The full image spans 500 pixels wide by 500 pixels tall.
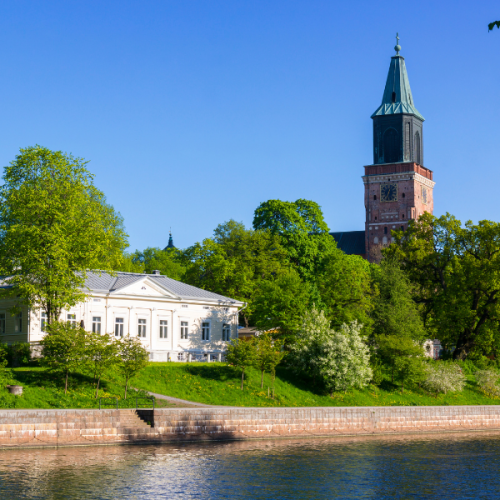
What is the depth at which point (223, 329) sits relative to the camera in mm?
66500

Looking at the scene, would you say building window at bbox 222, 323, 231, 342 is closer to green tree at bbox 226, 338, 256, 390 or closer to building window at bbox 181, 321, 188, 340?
building window at bbox 181, 321, 188, 340

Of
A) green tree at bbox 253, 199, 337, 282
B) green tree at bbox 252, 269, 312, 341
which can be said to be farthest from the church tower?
green tree at bbox 252, 269, 312, 341

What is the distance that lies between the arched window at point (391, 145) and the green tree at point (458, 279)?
64689 mm

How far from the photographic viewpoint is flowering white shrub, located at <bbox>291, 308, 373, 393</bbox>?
56.5 m

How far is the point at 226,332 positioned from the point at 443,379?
17.6 meters

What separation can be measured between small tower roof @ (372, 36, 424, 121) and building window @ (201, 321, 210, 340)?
278 ft

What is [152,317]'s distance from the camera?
61.4 m

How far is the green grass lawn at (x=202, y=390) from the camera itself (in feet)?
150

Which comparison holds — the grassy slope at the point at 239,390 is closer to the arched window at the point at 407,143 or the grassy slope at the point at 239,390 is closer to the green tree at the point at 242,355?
the green tree at the point at 242,355

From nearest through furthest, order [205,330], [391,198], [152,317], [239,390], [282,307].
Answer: [239,390] → [152,317] → [282,307] → [205,330] → [391,198]

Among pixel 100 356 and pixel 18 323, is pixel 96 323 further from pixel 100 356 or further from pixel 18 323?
pixel 100 356

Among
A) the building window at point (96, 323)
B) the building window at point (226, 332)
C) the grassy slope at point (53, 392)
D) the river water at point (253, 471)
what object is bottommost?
the river water at point (253, 471)

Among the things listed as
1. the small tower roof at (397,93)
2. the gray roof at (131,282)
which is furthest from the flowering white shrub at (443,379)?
the small tower roof at (397,93)

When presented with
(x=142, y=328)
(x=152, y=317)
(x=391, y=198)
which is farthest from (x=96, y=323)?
(x=391, y=198)
